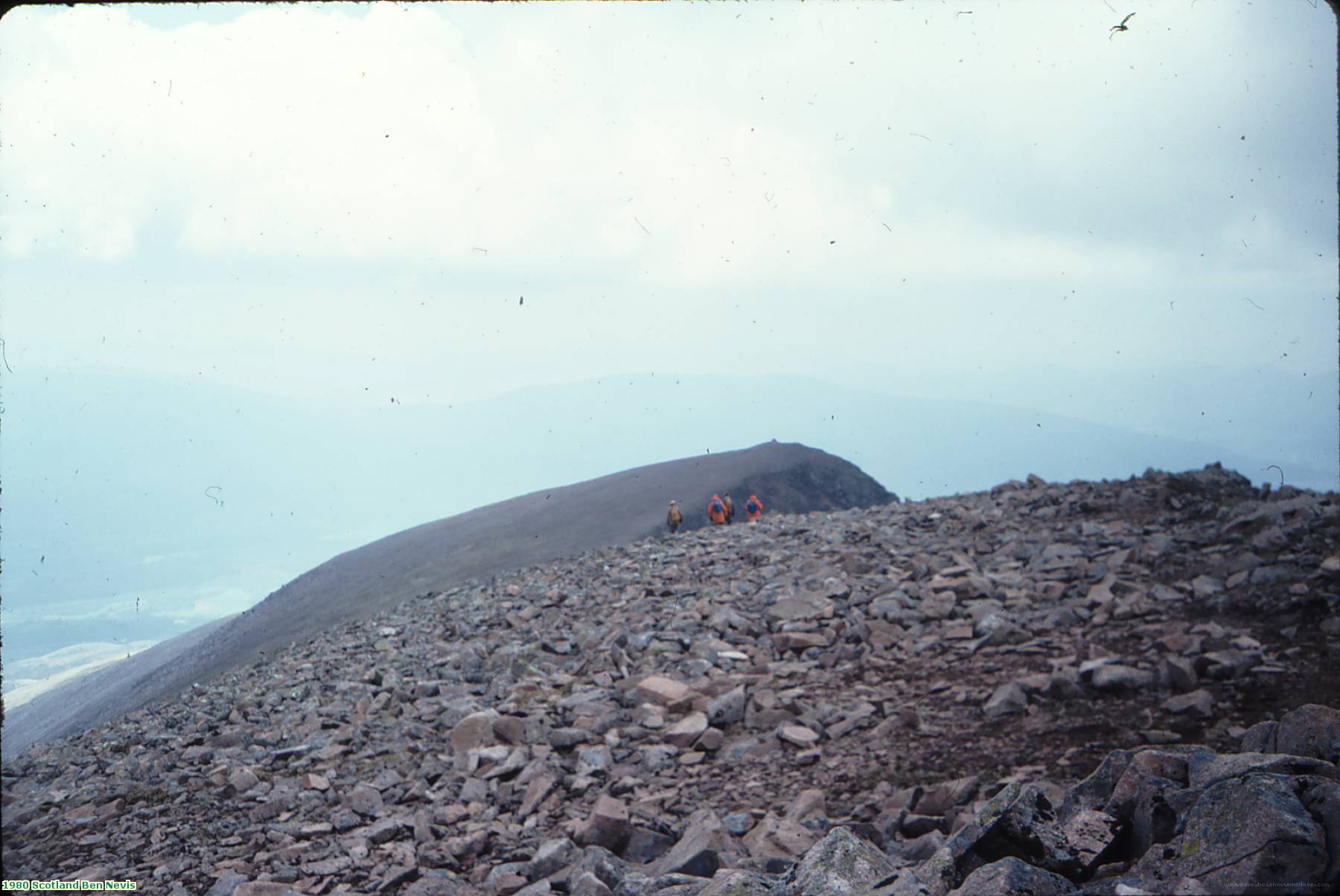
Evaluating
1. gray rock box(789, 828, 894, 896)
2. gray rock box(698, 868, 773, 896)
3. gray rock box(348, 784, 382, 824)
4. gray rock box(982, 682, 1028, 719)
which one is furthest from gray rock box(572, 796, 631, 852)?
gray rock box(982, 682, 1028, 719)

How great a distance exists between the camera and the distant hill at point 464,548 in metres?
22.8

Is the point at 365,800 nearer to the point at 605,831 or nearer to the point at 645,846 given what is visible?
the point at 605,831

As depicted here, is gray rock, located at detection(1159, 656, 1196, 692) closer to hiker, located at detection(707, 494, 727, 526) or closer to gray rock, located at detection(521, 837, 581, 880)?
gray rock, located at detection(521, 837, 581, 880)

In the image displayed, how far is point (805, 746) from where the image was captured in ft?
21.6

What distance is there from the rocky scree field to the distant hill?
11.8 m

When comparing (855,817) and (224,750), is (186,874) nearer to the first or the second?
(224,750)

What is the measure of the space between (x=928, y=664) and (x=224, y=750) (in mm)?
6819

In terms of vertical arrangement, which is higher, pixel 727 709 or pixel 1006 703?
pixel 727 709

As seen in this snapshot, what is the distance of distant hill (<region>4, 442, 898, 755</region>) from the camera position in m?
22.8

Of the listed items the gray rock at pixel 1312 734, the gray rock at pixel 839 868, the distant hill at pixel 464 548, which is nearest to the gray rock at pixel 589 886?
the gray rock at pixel 839 868

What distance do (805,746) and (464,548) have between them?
72.3 feet

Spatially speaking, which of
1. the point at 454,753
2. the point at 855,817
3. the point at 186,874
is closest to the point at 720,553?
the point at 454,753

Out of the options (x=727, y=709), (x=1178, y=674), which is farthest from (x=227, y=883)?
(x=1178, y=674)

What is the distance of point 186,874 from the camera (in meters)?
5.51
